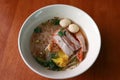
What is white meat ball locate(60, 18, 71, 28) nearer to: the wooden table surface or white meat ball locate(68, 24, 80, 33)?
white meat ball locate(68, 24, 80, 33)

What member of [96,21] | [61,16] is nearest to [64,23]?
[61,16]

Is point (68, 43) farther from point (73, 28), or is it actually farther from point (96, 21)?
point (96, 21)

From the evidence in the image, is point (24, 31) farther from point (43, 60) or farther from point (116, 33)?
point (116, 33)

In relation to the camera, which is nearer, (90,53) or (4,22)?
(90,53)

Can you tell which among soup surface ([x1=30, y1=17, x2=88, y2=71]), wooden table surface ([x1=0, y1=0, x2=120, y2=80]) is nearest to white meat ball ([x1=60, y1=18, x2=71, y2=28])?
soup surface ([x1=30, y1=17, x2=88, y2=71])

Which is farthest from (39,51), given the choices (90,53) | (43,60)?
(90,53)

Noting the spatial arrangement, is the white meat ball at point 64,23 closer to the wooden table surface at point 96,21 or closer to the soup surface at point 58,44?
the soup surface at point 58,44

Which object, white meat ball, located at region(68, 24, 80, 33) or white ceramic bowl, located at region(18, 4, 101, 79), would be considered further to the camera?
white meat ball, located at region(68, 24, 80, 33)
